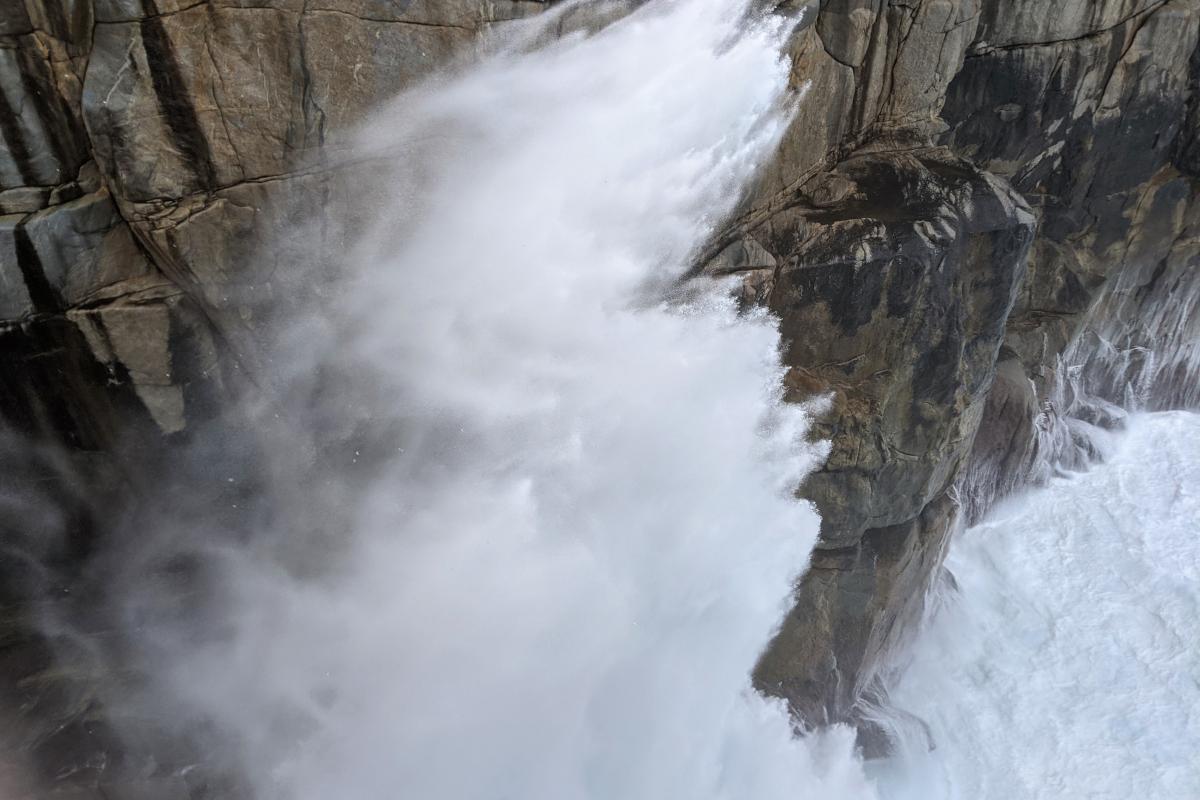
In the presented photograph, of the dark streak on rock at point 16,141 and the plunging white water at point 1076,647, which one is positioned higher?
the dark streak on rock at point 16,141

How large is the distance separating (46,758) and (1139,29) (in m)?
15.2

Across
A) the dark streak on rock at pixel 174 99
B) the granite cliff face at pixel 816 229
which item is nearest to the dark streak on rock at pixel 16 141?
the granite cliff face at pixel 816 229

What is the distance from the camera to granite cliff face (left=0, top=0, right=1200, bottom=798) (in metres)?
7.20

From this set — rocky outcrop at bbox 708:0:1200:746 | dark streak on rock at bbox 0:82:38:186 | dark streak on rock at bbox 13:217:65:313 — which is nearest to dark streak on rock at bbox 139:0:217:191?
dark streak on rock at bbox 0:82:38:186

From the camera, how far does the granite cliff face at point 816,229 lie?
7.20m

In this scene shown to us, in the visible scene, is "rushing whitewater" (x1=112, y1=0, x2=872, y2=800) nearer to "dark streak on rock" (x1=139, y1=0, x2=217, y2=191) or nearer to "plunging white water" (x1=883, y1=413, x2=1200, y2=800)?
"dark streak on rock" (x1=139, y1=0, x2=217, y2=191)

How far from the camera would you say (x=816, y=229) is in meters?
9.04

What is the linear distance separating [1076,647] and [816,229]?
759 cm

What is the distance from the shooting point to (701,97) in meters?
8.65

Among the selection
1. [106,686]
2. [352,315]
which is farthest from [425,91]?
[106,686]

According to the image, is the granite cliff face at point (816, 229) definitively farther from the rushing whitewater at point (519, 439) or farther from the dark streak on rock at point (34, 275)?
the rushing whitewater at point (519, 439)

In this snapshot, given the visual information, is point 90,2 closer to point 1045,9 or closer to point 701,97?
point 701,97

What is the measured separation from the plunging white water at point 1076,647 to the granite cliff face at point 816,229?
0.93m

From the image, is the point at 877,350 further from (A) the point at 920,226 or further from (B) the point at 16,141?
(B) the point at 16,141
